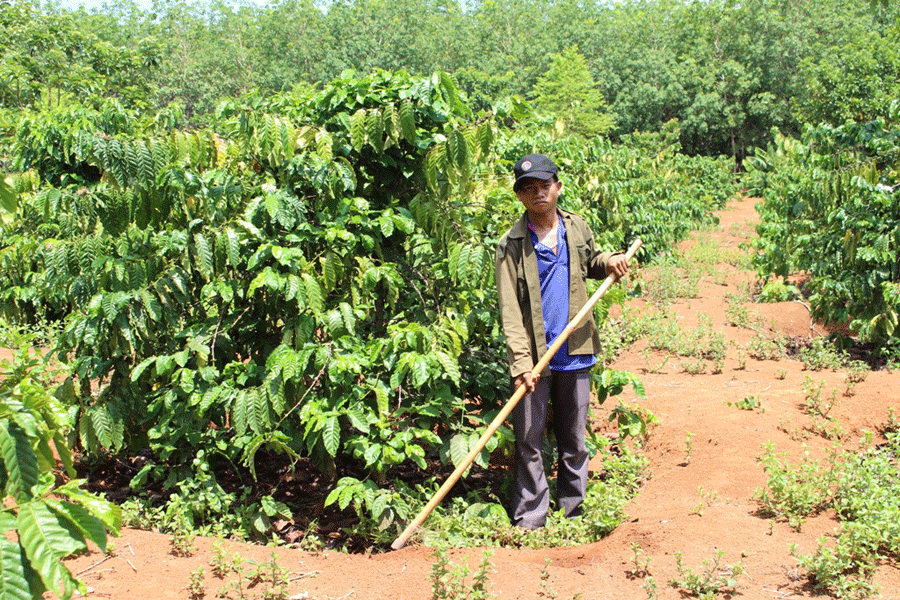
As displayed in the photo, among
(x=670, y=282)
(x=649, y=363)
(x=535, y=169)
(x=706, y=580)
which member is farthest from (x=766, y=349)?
(x=706, y=580)

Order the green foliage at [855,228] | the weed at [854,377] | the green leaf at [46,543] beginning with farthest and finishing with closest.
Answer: the green foliage at [855,228] → the weed at [854,377] → the green leaf at [46,543]

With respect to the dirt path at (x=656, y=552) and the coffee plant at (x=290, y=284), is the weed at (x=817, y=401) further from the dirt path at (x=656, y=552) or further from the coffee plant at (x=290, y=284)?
the coffee plant at (x=290, y=284)

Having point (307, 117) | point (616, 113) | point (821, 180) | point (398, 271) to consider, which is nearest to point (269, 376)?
point (398, 271)

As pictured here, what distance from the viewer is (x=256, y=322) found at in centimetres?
405

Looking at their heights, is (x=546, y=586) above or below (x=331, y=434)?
below

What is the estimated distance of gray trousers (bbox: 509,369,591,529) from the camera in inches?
147

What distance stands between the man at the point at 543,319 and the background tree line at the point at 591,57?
1349 cm

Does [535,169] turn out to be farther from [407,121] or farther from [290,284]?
[290,284]

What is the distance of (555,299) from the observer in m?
3.69

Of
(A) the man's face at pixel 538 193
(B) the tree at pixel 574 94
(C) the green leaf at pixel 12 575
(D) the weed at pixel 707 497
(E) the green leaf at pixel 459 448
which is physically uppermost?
(B) the tree at pixel 574 94

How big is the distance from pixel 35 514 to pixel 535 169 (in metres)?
2.53

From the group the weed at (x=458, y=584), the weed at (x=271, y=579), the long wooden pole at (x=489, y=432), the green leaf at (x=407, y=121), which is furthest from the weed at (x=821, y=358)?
the weed at (x=271, y=579)

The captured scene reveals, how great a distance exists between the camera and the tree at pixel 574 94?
31.1 m

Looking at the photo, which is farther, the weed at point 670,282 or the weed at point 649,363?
the weed at point 670,282
